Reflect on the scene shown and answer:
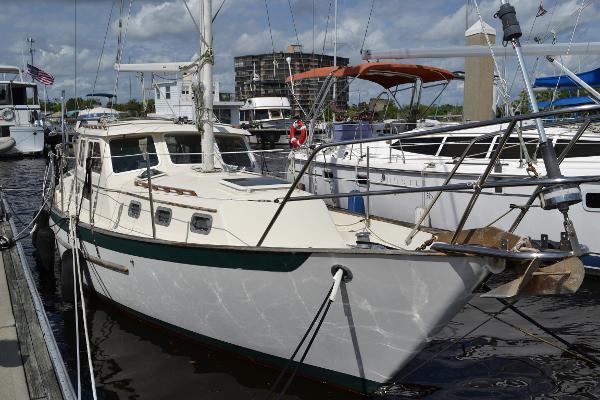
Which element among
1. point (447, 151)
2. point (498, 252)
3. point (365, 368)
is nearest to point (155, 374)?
point (365, 368)

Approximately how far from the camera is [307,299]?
5777mm

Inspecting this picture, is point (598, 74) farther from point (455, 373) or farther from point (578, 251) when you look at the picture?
point (578, 251)

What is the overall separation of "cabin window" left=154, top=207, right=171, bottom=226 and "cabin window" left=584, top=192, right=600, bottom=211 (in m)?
7.04

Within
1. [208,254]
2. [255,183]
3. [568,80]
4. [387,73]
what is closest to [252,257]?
[208,254]

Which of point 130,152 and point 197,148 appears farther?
point 197,148

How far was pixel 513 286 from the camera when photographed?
4.58m

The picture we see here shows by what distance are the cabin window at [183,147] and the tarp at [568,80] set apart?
28.8 ft

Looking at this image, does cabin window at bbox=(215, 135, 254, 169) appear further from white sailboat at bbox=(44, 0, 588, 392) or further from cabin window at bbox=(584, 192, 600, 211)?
cabin window at bbox=(584, 192, 600, 211)

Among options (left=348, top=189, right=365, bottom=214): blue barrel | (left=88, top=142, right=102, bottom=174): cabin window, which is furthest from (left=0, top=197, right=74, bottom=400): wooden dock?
(left=348, top=189, right=365, bottom=214): blue barrel

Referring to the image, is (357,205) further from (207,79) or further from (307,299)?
(307,299)

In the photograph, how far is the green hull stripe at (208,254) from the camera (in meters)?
5.73

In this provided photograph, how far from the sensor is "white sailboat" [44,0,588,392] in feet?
16.8

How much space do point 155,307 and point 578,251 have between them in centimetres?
505

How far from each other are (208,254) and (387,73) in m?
9.59
